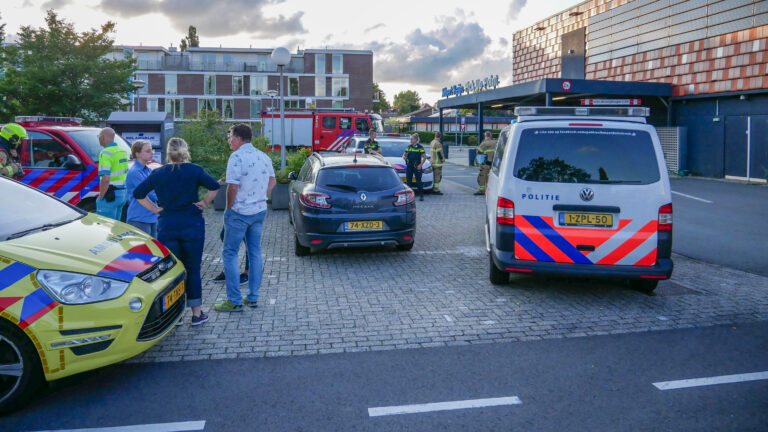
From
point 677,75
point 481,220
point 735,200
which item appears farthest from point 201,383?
point 677,75

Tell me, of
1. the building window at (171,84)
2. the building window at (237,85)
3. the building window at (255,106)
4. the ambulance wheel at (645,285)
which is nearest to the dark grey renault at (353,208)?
the ambulance wheel at (645,285)

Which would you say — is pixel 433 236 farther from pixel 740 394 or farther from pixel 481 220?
pixel 740 394

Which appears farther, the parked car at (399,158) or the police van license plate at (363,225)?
the parked car at (399,158)

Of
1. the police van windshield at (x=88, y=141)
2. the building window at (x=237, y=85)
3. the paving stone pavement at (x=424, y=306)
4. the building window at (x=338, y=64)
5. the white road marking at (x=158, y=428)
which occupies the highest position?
the building window at (x=338, y=64)

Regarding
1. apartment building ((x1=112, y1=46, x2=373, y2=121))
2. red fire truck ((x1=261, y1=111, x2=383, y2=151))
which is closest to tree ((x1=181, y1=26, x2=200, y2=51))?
apartment building ((x1=112, y1=46, x2=373, y2=121))

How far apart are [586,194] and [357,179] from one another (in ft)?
11.1

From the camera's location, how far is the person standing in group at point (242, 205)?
18.8ft

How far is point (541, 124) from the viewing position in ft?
20.8

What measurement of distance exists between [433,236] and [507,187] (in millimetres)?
4207

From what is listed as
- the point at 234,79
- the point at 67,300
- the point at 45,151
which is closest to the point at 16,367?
the point at 67,300

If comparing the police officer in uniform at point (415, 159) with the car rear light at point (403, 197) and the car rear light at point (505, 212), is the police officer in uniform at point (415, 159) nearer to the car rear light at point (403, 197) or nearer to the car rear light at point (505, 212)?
the car rear light at point (403, 197)

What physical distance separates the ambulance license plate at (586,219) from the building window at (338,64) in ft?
199

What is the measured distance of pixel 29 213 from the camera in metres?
4.75

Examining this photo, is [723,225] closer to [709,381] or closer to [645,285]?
[645,285]
